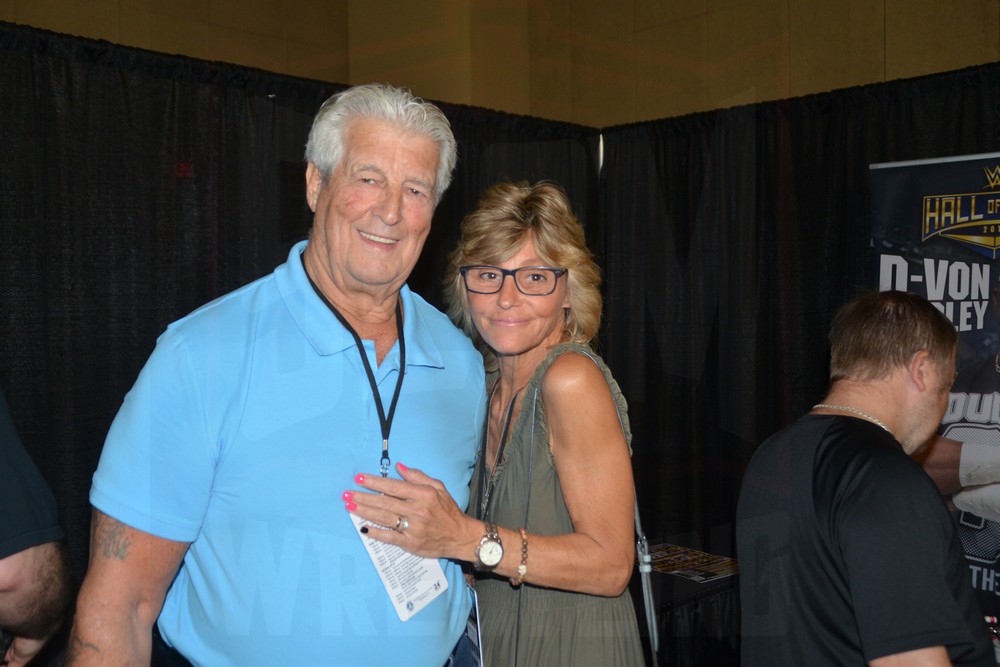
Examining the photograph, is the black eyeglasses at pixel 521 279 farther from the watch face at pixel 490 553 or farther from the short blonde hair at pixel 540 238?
the watch face at pixel 490 553

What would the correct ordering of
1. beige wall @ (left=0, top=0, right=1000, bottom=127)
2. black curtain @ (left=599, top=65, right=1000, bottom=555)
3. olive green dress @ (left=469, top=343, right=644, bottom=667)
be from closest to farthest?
olive green dress @ (left=469, top=343, right=644, bottom=667), black curtain @ (left=599, top=65, right=1000, bottom=555), beige wall @ (left=0, top=0, right=1000, bottom=127)

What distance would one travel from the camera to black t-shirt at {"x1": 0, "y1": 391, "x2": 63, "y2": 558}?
134 centimetres

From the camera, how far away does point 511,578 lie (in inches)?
55.4

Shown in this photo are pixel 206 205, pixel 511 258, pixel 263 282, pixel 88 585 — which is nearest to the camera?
pixel 88 585

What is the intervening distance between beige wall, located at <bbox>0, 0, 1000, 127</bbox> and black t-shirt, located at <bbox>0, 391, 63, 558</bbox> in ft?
9.97

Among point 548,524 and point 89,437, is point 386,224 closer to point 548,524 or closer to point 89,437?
point 548,524

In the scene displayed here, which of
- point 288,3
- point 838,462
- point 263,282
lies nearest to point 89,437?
point 263,282

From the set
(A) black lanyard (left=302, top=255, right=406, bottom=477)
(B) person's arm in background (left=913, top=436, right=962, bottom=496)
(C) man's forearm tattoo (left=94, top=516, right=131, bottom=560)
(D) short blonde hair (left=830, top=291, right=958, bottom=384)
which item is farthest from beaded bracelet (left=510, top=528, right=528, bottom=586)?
(B) person's arm in background (left=913, top=436, right=962, bottom=496)

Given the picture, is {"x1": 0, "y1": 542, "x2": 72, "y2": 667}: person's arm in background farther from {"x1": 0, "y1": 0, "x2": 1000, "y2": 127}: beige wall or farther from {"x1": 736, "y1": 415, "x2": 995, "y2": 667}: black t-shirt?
{"x1": 0, "y1": 0, "x2": 1000, "y2": 127}: beige wall

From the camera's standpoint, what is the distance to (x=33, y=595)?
1398 mm

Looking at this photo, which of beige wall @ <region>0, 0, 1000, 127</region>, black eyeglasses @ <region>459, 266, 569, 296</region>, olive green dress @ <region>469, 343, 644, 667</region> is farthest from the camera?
beige wall @ <region>0, 0, 1000, 127</region>

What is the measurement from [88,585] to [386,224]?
26.9 inches

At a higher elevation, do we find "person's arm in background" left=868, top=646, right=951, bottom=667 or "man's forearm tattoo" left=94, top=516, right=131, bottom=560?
"man's forearm tattoo" left=94, top=516, right=131, bottom=560

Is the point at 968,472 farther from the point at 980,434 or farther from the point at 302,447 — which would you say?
the point at 302,447
